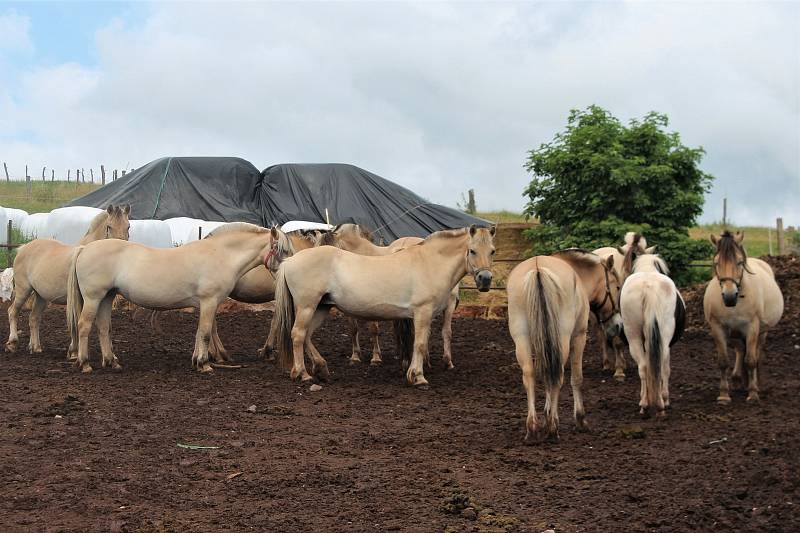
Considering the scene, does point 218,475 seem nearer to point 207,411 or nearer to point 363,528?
point 363,528

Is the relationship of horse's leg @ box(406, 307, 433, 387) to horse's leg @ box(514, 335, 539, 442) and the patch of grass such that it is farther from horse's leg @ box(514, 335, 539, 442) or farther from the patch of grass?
the patch of grass

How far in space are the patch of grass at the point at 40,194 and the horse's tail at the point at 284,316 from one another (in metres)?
29.1

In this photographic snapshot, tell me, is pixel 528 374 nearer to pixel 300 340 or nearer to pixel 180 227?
pixel 300 340

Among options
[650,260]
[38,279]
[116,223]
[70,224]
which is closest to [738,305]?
[650,260]

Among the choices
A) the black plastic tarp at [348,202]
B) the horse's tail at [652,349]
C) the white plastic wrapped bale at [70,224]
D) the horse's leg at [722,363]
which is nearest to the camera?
the horse's tail at [652,349]

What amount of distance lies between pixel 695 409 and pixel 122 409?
5.58m

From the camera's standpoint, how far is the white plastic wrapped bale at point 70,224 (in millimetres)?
20734

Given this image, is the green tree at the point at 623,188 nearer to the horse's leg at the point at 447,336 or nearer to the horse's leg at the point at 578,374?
the horse's leg at the point at 447,336

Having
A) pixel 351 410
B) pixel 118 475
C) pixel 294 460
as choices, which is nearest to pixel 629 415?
pixel 351 410

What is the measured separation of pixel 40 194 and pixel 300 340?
35.9 metres

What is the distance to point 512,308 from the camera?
7.12 m

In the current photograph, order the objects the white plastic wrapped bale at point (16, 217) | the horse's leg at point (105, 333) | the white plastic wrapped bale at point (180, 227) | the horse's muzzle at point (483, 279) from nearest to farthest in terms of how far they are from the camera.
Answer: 1. the horse's muzzle at point (483, 279)
2. the horse's leg at point (105, 333)
3. the white plastic wrapped bale at point (180, 227)
4. the white plastic wrapped bale at point (16, 217)

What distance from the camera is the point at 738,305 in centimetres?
879

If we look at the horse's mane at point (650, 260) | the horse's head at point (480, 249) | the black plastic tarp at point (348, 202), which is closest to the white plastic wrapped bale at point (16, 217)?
the black plastic tarp at point (348, 202)
